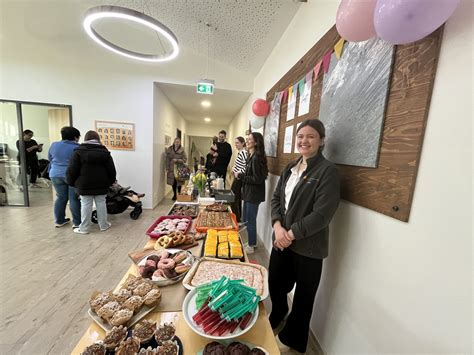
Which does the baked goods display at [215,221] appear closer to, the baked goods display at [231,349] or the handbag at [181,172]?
the baked goods display at [231,349]

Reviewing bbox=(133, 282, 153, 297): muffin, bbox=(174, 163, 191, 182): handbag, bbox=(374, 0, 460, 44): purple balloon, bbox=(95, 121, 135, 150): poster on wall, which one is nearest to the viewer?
bbox=(374, 0, 460, 44): purple balloon

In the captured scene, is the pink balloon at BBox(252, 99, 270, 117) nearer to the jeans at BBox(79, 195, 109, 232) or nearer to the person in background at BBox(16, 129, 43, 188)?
the jeans at BBox(79, 195, 109, 232)

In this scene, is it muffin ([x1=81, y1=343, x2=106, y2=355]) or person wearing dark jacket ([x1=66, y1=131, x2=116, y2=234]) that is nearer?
muffin ([x1=81, y1=343, x2=106, y2=355])

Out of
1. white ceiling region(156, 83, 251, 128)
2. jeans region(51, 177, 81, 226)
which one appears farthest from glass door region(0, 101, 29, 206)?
white ceiling region(156, 83, 251, 128)

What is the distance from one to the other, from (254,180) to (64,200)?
115 inches

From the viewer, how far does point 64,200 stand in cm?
287

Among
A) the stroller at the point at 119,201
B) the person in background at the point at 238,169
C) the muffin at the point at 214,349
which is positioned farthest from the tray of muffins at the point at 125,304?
the stroller at the point at 119,201

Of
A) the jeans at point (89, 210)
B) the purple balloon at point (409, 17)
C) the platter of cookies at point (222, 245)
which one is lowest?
the jeans at point (89, 210)

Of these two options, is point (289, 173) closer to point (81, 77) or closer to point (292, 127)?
point (292, 127)

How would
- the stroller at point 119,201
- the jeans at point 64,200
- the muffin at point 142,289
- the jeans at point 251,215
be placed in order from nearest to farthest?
the muffin at point 142,289 < the jeans at point 251,215 < the jeans at point 64,200 < the stroller at point 119,201

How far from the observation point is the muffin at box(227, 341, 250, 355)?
0.53m

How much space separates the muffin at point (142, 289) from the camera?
73cm

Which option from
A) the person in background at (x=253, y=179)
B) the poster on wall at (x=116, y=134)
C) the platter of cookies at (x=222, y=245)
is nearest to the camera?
the platter of cookies at (x=222, y=245)

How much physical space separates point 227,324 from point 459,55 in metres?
1.18
